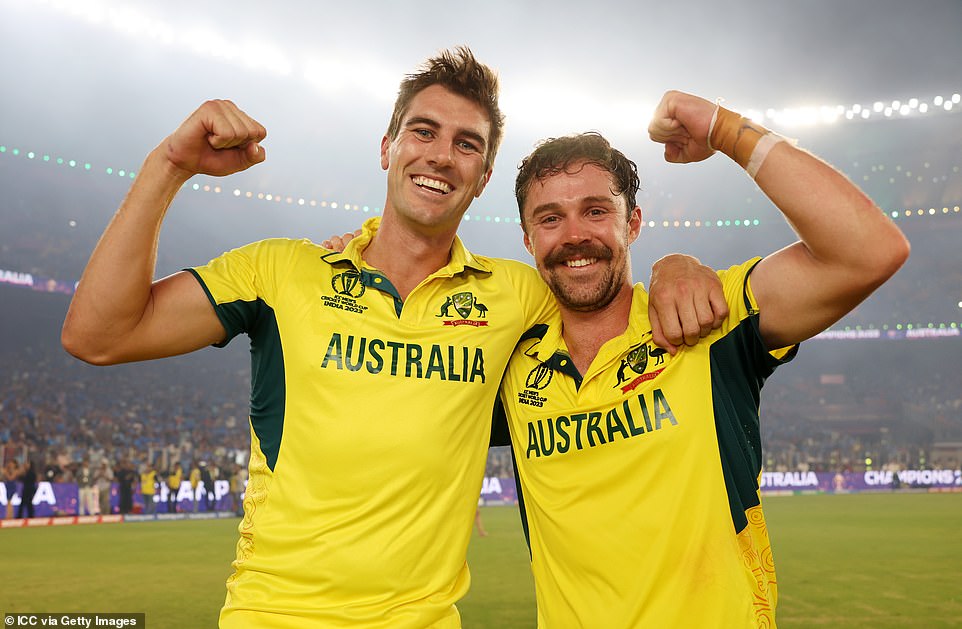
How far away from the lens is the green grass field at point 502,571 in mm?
8320

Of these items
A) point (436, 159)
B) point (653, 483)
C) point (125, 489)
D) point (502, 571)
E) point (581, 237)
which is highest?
point (436, 159)

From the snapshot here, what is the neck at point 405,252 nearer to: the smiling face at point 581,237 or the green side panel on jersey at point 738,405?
the smiling face at point 581,237

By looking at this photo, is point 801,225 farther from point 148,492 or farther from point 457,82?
point 148,492

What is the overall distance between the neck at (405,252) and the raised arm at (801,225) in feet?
3.52

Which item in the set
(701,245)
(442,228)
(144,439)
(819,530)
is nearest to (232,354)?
(144,439)

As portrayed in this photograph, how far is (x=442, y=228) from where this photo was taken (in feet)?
10.5

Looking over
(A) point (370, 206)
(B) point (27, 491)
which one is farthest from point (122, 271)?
(A) point (370, 206)

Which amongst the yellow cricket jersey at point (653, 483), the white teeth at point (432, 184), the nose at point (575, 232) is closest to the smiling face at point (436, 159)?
the white teeth at point (432, 184)

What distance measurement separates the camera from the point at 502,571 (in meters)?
10.9

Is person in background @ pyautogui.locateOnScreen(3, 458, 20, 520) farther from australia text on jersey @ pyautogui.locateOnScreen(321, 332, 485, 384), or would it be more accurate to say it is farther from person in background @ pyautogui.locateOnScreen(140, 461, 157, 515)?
australia text on jersey @ pyautogui.locateOnScreen(321, 332, 485, 384)

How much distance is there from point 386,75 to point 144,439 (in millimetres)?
20165

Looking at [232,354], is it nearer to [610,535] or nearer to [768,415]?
[768,415]

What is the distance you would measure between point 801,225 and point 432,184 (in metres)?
1.52

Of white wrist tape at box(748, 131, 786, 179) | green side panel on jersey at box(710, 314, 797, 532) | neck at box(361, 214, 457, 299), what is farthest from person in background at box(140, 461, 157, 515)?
white wrist tape at box(748, 131, 786, 179)
